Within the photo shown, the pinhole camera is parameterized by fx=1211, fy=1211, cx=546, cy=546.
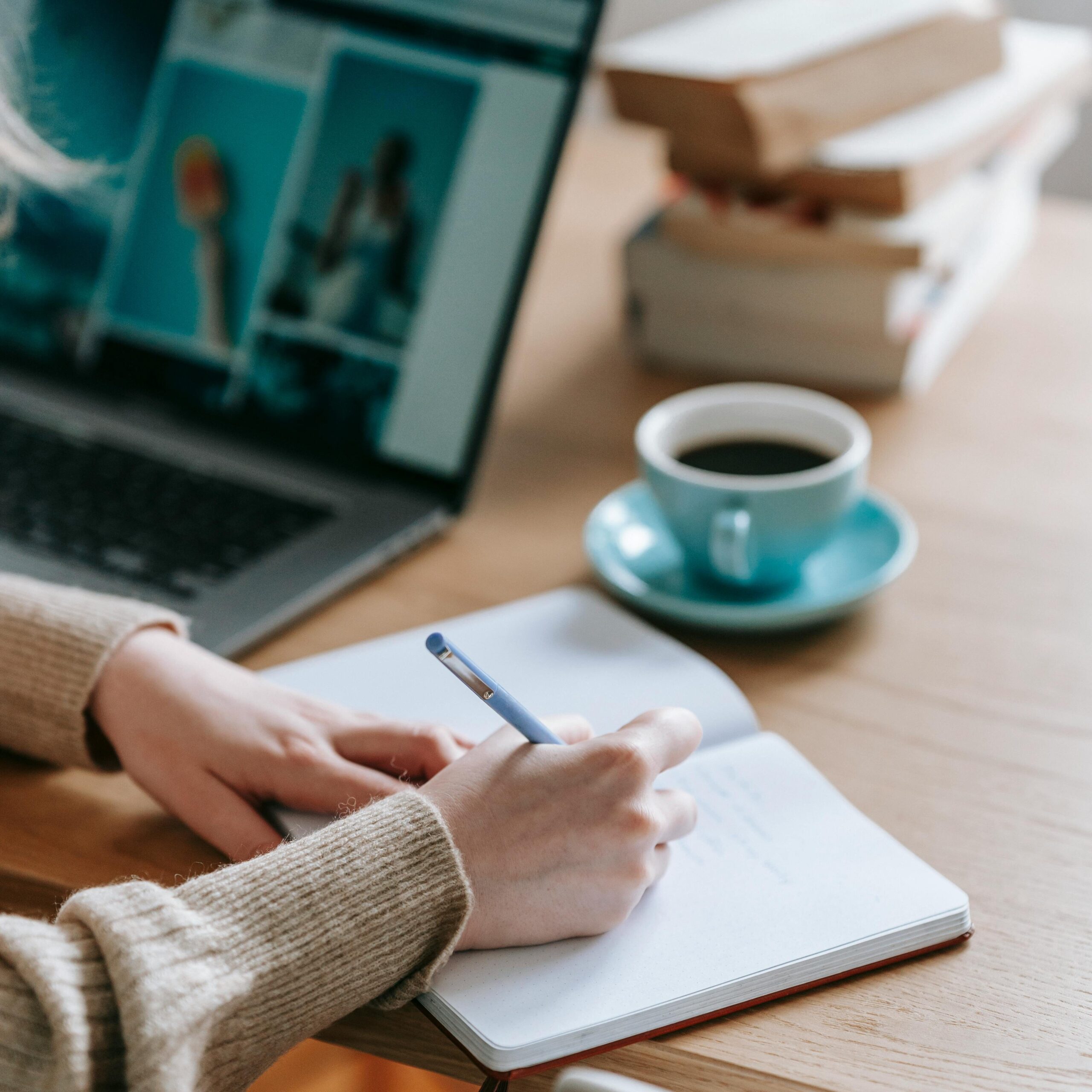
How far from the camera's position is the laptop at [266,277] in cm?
73

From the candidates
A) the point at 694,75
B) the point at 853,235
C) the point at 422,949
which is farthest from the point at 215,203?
the point at 422,949

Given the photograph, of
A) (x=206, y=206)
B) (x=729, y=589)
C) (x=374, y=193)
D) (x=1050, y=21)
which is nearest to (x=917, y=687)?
(x=729, y=589)

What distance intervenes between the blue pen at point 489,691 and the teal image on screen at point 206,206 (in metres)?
0.44

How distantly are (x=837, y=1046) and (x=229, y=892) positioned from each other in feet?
0.73

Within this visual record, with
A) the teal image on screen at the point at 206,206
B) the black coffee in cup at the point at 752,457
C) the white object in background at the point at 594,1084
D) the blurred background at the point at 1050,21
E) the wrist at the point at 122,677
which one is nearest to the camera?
the white object in background at the point at 594,1084

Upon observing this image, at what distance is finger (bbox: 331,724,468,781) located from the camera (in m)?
0.51

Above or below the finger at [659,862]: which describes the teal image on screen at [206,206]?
above

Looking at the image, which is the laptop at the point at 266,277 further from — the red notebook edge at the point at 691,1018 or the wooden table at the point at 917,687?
the red notebook edge at the point at 691,1018

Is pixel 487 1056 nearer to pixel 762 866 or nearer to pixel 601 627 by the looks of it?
pixel 762 866

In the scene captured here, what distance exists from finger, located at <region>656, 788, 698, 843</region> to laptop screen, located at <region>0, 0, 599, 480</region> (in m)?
0.32

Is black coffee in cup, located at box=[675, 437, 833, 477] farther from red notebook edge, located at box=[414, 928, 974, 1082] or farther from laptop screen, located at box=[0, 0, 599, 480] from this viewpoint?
red notebook edge, located at box=[414, 928, 974, 1082]

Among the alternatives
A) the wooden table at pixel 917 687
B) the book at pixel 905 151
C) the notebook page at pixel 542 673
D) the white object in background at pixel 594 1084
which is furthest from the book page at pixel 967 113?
the white object in background at pixel 594 1084

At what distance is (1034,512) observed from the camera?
30.3 inches

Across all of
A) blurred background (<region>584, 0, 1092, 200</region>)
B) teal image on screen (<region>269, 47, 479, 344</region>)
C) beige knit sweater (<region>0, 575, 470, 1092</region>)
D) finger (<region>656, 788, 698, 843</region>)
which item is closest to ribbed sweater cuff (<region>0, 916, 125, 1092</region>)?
beige knit sweater (<region>0, 575, 470, 1092</region>)
